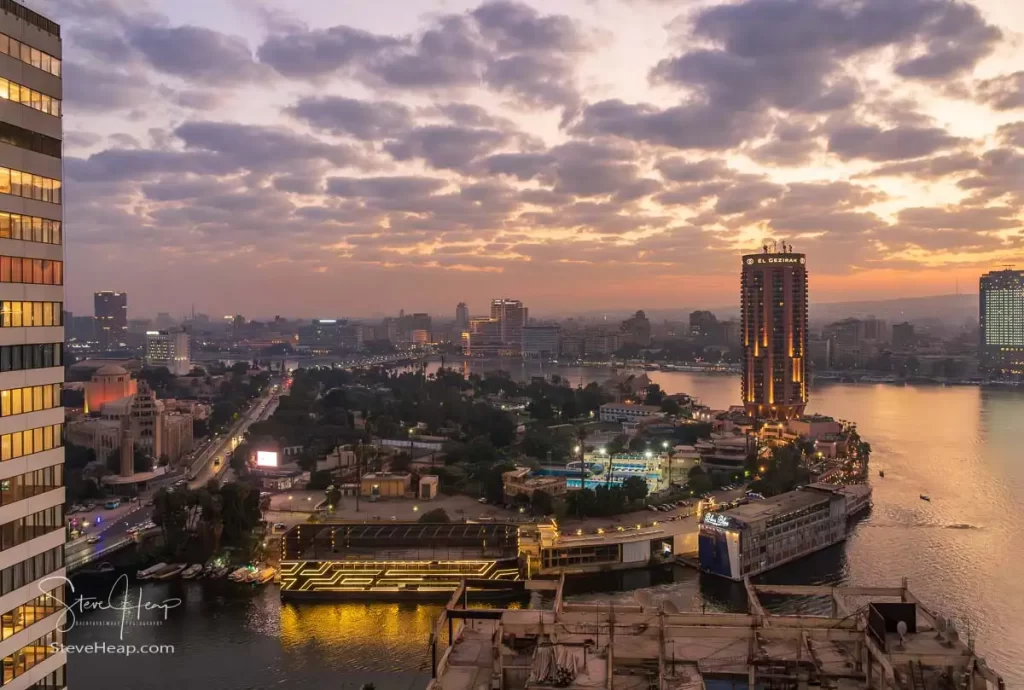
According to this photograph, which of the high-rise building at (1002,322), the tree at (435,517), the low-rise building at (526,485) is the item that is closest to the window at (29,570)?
the tree at (435,517)

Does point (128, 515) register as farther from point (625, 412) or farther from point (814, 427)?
point (814, 427)

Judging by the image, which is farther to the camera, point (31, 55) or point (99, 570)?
point (99, 570)

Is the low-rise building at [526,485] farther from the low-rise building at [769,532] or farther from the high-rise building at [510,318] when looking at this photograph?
the high-rise building at [510,318]

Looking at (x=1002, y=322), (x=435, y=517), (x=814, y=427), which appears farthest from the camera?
(x=1002, y=322)

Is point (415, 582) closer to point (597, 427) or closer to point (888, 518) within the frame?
point (888, 518)

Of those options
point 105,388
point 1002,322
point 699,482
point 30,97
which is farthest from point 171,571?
point 1002,322

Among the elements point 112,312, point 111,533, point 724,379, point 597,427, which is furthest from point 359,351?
point 111,533

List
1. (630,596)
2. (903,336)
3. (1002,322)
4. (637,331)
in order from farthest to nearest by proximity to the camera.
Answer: (637,331)
(903,336)
(1002,322)
(630,596)

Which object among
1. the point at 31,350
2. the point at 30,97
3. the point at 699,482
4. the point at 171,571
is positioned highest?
the point at 30,97
